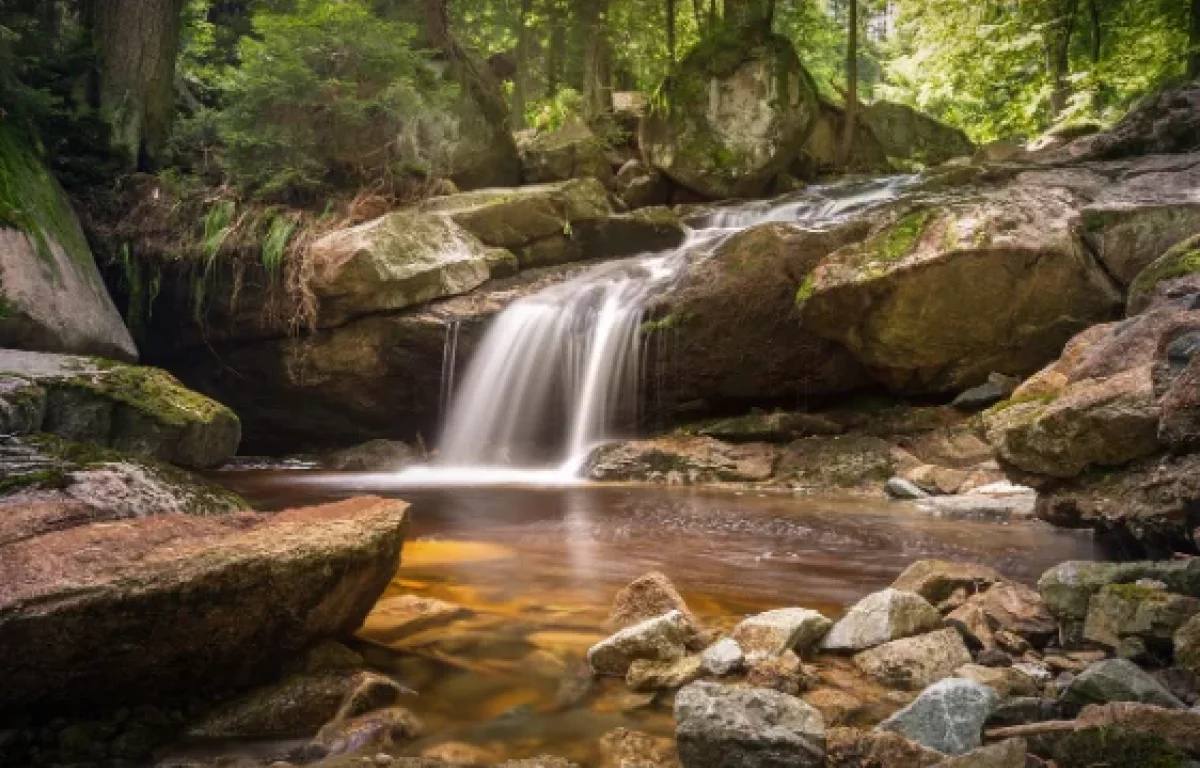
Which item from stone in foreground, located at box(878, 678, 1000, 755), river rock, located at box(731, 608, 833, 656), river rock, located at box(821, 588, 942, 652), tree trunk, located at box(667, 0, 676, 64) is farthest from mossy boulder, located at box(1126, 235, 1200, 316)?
tree trunk, located at box(667, 0, 676, 64)

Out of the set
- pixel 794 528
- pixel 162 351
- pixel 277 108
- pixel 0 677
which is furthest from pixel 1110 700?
pixel 162 351

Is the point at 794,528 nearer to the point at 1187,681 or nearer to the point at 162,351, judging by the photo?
the point at 1187,681

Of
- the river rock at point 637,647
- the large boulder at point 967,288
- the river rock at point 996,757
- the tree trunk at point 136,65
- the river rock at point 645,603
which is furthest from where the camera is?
the tree trunk at point 136,65

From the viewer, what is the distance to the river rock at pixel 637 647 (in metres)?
3.39

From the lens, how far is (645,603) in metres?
4.00

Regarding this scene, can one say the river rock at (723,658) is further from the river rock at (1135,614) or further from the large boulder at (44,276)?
the large boulder at (44,276)

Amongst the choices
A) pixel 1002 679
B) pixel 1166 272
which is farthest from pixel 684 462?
pixel 1002 679

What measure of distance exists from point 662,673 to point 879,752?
978 mm

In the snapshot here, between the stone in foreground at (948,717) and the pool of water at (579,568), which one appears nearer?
the stone in foreground at (948,717)

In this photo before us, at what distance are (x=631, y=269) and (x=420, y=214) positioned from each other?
311 centimetres

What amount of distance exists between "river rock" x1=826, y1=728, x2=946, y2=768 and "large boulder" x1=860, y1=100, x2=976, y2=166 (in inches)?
756

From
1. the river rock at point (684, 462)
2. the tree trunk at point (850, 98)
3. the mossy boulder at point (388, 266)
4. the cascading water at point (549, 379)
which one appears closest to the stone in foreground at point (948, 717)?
the river rock at point (684, 462)

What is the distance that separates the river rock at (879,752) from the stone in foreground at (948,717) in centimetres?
9

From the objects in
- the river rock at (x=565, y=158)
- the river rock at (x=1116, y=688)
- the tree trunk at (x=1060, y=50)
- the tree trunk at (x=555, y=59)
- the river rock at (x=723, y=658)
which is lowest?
the river rock at (x=723, y=658)
